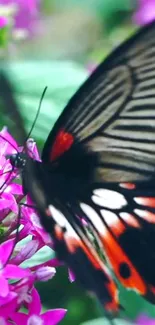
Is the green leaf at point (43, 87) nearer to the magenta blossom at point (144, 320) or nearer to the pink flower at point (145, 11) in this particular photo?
the magenta blossom at point (144, 320)

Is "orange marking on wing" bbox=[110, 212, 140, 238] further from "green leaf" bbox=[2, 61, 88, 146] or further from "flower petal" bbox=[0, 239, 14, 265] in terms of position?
"green leaf" bbox=[2, 61, 88, 146]

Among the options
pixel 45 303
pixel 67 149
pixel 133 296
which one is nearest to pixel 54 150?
pixel 67 149

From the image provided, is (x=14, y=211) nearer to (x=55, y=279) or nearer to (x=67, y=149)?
(x=67, y=149)

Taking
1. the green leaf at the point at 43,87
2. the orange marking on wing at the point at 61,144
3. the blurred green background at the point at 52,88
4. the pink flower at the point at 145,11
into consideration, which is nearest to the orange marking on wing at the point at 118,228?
the orange marking on wing at the point at 61,144

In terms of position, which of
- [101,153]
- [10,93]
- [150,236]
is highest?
[10,93]

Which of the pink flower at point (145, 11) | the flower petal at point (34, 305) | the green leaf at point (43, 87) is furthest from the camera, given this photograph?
the pink flower at point (145, 11)

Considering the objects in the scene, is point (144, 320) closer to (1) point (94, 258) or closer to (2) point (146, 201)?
(2) point (146, 201)
